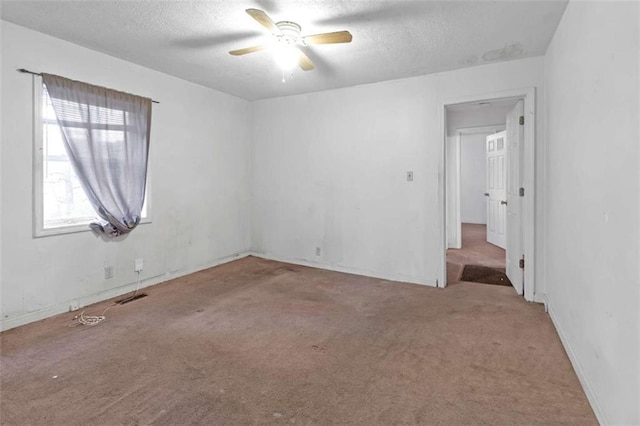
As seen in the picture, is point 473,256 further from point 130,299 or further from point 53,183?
point 53,183

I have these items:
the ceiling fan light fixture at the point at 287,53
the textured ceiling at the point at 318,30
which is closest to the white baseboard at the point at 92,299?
the textured ceiling at the point at 318,30

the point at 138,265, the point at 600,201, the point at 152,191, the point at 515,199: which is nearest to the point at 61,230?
the point at 138,265

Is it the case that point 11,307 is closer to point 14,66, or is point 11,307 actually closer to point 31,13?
point 14,66

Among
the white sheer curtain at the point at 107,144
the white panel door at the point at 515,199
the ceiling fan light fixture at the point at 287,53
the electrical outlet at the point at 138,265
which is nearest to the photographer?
the ceiling fan light fixture at the point at 287,53

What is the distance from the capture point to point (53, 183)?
3.19 meters

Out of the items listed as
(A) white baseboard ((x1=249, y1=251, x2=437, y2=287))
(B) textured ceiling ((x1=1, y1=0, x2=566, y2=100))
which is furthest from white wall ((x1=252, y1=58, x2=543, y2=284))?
(B) textured ceiling ((x1=1, y1=0, x2=566, y2=100))

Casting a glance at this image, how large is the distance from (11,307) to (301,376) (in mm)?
2583

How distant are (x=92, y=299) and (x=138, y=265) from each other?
1.86 ft

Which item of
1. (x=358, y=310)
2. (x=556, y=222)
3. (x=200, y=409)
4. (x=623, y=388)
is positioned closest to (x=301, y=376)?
(x=200, y=409)

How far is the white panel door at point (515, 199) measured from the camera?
12.0 feet

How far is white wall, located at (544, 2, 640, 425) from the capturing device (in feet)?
4.64

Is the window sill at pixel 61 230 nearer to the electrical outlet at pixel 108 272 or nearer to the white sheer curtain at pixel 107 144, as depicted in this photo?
the white sheer curtain at pixel 107 144

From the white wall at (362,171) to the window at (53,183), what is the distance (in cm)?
254

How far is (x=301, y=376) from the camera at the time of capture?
2.14m
